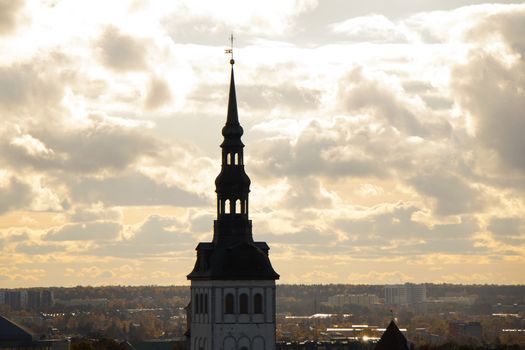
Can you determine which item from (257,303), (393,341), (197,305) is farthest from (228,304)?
(393,341)

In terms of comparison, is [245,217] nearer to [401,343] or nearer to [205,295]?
[205,295]

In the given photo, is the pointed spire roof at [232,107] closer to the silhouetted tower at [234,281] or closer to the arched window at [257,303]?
the silhouetted tower at [234,281]

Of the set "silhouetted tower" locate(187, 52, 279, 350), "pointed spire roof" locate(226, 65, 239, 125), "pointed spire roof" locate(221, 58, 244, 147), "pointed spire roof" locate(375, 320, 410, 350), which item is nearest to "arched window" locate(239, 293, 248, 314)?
"silhouetted tower" locate(187, 52, 279, 350)

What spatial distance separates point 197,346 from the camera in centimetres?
11675

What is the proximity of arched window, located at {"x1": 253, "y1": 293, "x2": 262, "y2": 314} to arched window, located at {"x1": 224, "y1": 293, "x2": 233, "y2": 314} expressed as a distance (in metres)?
1.63

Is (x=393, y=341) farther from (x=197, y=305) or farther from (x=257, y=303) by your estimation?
(x=197, y=305)

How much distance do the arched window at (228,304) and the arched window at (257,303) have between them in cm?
163

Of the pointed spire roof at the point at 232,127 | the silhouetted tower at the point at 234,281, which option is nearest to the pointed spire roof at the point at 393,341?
the silhouetted tower at the point at 234,281

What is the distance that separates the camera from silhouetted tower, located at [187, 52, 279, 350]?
4513 inches

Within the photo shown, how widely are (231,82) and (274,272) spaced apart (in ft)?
49.6

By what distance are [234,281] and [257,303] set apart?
233 cm

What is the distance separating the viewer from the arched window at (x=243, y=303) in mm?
114938

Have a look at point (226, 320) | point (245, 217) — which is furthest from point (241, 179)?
point (226, 320)

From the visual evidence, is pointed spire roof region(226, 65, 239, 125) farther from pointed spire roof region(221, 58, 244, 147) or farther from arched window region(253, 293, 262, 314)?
arched window region(253, 293, 262, 314)
